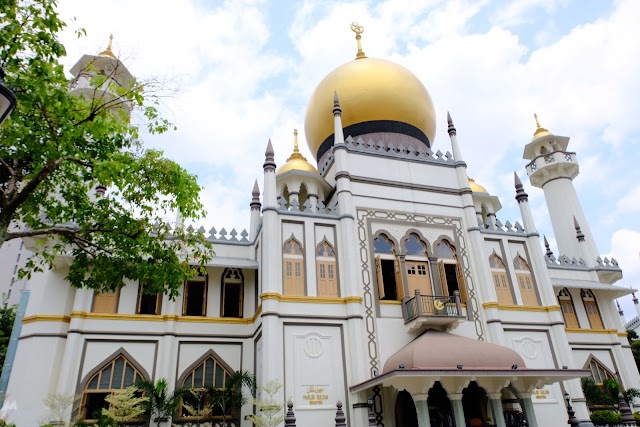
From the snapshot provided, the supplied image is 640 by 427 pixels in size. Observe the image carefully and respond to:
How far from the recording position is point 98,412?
12.5 meters

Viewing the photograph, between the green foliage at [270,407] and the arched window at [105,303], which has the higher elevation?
the arched window at [105,303]

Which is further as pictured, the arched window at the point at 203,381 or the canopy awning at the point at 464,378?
the arched window at the point at 203,381

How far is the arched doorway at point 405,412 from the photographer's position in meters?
12.8

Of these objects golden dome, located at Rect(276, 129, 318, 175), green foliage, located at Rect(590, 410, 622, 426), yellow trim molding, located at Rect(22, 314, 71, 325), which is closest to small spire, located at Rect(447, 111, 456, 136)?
golden dome, located at Rect(276, 129, 318, 175)

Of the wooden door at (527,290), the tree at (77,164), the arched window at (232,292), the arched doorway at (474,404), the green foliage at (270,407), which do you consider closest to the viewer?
the tree at (77,164)

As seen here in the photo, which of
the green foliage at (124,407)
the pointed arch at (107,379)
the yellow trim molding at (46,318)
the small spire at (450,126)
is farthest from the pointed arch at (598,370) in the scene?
the yellow trim molding at (46,318)

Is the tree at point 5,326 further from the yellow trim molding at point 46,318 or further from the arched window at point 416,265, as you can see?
the arched window at point 416,265

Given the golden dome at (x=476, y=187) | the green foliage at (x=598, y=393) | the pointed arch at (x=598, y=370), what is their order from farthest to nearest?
the golden dome at (x=476, y=187), the pointed arch at (x=598, y=370), the green foliage at (x=598, y=393)

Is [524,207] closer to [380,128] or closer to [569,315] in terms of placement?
[569,315]

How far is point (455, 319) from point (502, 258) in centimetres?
379

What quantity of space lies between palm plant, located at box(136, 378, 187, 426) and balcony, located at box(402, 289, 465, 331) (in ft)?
21.4

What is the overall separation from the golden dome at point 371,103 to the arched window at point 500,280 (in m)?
5.61

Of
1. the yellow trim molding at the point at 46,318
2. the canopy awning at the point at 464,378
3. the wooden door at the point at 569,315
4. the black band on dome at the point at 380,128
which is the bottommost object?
the canopy awning at the point at 464,378

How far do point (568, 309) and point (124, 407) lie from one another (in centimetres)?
1534
